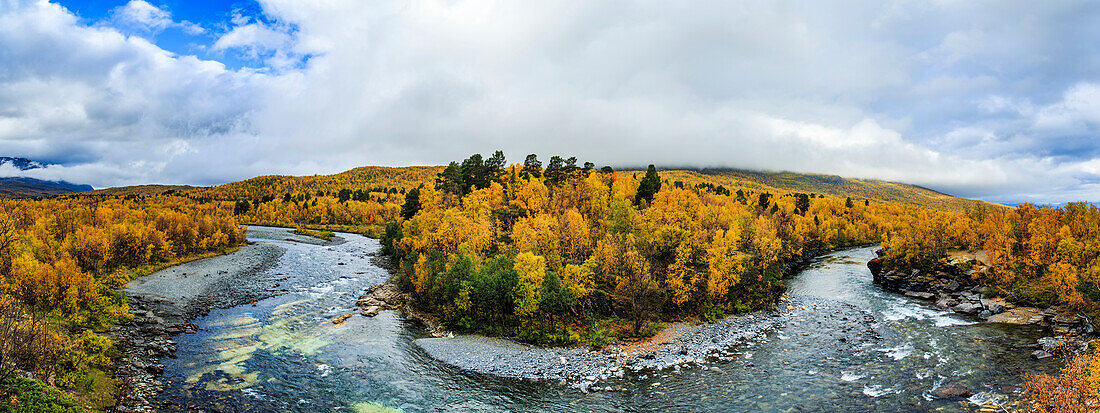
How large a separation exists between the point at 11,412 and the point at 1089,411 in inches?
1878

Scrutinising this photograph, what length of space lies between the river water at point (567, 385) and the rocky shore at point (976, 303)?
240 cm

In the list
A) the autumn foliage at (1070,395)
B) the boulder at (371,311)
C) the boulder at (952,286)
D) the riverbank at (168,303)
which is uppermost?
the autumn foliage at (1070,395)

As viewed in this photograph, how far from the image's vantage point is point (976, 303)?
5175cm

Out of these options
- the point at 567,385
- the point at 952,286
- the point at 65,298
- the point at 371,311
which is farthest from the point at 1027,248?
the point at 65,298

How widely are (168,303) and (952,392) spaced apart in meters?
71.5

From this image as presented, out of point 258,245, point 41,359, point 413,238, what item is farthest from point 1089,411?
point 258,245

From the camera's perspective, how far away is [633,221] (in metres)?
62.9

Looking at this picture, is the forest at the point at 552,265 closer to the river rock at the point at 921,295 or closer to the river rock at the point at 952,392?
the river rock at the point at 952,392

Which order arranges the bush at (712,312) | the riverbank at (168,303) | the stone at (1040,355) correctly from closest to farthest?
the riverbank at (168,303), the stone at (1040,355), the bush at (712,312)

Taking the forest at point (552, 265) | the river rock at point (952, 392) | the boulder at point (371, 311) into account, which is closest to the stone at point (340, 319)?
the boulder at point (371, 311)

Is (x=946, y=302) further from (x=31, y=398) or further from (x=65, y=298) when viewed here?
(x=65, y=298)

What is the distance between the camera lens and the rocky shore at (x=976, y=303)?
118 ft

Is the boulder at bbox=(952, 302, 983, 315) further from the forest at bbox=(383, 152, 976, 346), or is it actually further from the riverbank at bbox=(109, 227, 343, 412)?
the riverbank at bbox=(109, 227, 343, 412)

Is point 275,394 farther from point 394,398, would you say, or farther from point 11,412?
A: point 11,412
